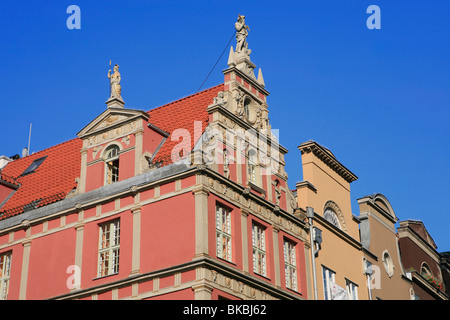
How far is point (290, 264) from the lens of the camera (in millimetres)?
35906

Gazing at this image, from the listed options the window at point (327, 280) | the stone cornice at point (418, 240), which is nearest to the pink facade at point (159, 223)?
the window at point (327, 280)

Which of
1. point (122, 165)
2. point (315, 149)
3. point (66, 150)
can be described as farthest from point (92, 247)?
point (315, 149)

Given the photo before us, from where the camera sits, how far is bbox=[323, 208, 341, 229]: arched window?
40.2 m

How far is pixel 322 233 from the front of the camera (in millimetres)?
38656

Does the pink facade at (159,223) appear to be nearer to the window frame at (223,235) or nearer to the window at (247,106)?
the window frame at (223,235)

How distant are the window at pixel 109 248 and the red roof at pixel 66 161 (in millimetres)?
3453

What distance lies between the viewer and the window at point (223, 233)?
31.9m

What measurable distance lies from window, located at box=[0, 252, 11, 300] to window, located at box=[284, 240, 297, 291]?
11732 millimetres

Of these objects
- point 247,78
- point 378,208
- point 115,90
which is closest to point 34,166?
point 115,90

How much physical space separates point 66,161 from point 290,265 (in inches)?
467

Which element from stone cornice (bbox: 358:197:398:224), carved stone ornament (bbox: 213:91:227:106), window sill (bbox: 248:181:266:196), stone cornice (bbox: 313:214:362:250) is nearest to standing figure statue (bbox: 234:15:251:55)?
carved stone ornament (bbox: 213:91:227:106)

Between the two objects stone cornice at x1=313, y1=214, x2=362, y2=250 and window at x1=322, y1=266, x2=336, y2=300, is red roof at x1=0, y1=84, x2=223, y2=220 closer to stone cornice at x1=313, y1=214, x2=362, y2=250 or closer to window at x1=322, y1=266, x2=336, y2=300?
stone cornice at x1=313, y1=214, x2=362, y2=250

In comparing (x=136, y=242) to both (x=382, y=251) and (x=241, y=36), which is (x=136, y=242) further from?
(x=382, y=251)
